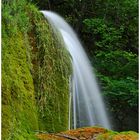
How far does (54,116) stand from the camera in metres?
6.49

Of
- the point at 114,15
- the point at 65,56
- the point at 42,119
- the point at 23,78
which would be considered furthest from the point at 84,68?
the point at 114,15

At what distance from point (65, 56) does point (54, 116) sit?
102 centimetres

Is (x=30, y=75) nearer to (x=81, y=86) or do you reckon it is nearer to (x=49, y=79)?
(x=49, y=79)

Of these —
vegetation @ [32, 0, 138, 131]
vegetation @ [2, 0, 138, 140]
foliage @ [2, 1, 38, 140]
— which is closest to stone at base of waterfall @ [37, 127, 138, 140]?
vegetation @ [2, 0, 138, 140]

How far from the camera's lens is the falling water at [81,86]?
8531mm

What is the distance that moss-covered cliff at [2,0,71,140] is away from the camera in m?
4.25

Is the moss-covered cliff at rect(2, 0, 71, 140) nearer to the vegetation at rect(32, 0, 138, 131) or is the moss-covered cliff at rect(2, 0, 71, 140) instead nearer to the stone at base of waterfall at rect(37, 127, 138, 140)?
the stone at base of waterfall at rect(37, 127, 138, 140)

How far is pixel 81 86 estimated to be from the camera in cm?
955

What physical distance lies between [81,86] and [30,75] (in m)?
4.08

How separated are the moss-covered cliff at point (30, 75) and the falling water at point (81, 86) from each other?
117cm

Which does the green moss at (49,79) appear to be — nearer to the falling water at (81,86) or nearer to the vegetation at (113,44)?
the falling water at (81,86)

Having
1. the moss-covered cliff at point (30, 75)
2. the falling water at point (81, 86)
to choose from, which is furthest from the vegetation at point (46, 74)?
the falling water at point (81, 86)

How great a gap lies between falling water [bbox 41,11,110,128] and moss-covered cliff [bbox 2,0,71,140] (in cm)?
117

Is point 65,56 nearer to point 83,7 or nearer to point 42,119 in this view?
point 42,119
